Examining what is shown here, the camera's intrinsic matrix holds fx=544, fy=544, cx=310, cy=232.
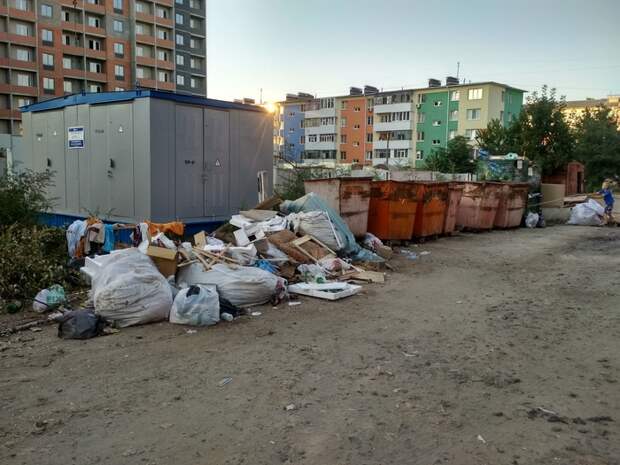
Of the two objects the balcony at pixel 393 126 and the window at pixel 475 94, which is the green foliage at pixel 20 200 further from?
the balcony at pixel 393 126

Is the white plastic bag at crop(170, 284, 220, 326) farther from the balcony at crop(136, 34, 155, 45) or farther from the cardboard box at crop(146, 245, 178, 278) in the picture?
the balcony at crop(136, 34, 155, 45)

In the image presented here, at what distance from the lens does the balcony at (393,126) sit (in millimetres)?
73000

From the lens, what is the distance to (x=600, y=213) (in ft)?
57.1

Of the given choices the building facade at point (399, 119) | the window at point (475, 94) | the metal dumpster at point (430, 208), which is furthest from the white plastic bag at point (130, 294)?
the window at point (475, 94)

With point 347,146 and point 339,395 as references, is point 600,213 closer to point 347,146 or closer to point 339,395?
→ point 339,395

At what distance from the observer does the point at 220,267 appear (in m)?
6.48

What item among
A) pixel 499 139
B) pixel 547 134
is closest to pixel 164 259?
pixel 547 134

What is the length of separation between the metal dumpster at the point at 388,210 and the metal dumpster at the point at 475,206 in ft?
12.2

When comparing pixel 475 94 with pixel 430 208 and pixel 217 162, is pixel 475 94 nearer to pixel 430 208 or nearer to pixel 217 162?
pixel 430 208

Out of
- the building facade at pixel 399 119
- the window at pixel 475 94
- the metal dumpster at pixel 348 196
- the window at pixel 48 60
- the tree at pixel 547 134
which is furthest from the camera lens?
the building facade at pixel 399 119

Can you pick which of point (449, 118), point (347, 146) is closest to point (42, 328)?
point (449, 118)

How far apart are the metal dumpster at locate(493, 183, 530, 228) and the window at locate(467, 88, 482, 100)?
5398cm

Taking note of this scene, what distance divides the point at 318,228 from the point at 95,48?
66474mm

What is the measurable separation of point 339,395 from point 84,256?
16.2 feet
